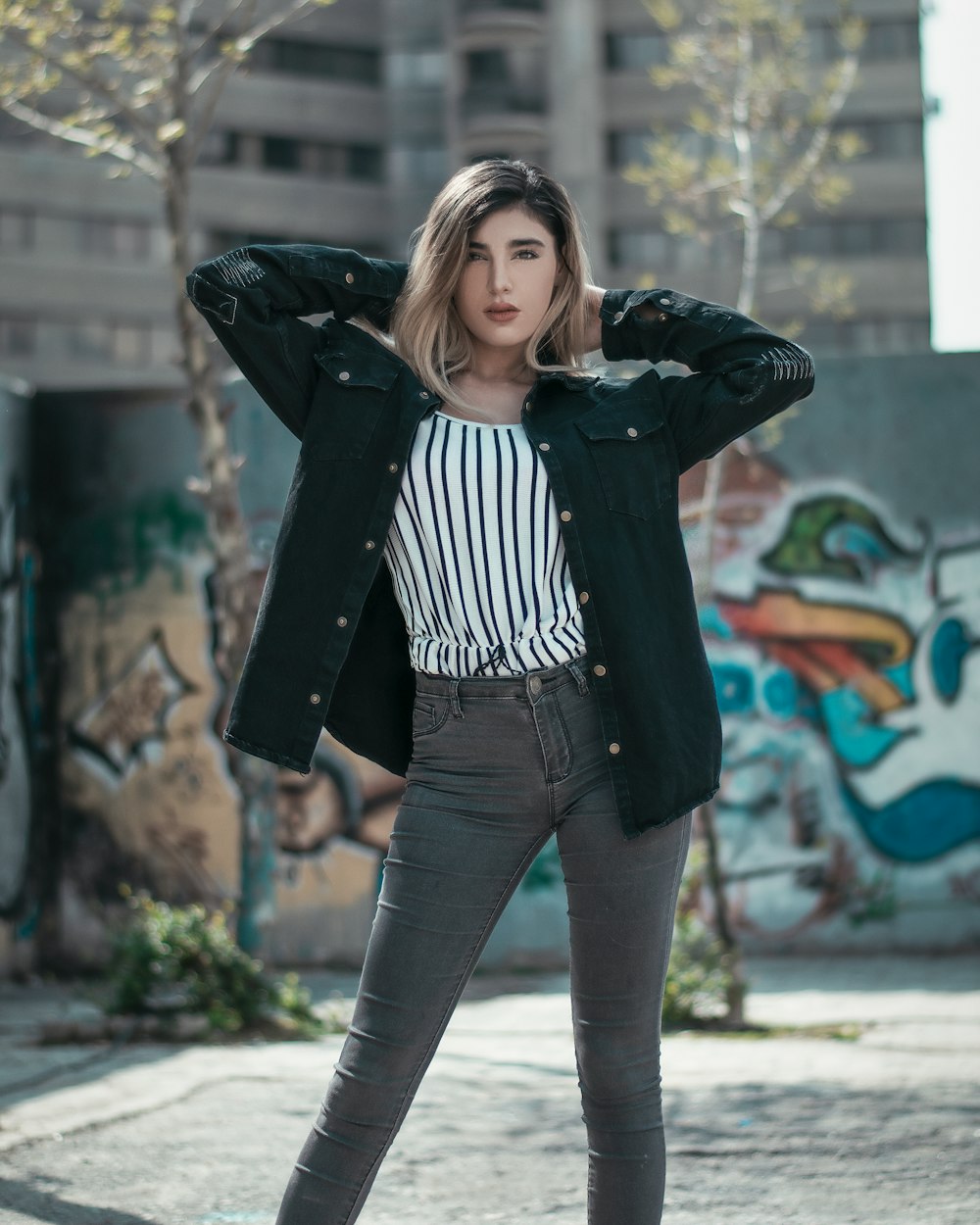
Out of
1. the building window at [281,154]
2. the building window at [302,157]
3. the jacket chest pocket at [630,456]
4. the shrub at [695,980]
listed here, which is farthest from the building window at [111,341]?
the jacket chest pocket at [630,456]

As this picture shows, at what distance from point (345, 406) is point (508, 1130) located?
253 centimetres

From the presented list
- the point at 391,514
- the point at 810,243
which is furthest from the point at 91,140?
the point at 810,243

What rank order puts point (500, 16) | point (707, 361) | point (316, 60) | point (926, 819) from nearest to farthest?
1. point (707, 361)
2. point (926, 819)
3. point (500, 16)
4. point (316, 60)

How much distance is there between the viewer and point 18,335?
43.8 meters

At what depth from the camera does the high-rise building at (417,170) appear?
4428cm

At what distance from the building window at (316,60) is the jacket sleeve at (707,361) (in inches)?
1848

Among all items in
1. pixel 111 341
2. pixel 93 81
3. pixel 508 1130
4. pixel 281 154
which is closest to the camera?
pixel 508 1130

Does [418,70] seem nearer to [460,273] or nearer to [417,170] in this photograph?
[417,170]

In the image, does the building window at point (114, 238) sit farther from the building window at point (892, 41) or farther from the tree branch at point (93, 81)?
the tree branch at point (93, 81)

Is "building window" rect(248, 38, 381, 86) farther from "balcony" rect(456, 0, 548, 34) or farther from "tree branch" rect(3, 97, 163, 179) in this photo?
"tree branch" rect(3, 97, 163, 179)

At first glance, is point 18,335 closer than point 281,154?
Yes

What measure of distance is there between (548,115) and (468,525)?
45516 millimetres

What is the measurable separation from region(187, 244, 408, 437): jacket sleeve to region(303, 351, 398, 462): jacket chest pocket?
5 cm

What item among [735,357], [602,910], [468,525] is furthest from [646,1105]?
[735,357]
